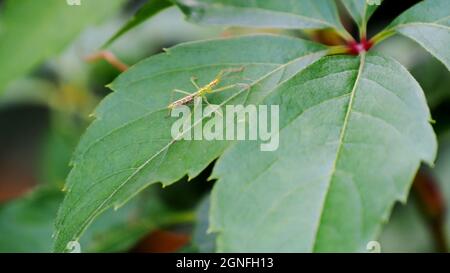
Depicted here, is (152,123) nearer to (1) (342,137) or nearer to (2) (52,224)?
(1) (342,137)

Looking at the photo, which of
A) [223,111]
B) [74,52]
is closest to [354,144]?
[223,111]

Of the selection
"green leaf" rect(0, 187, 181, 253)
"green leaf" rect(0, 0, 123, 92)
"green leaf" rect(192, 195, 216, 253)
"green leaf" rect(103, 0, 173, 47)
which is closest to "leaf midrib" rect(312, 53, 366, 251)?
"green leaf" rect(103, 0, 173, 47)

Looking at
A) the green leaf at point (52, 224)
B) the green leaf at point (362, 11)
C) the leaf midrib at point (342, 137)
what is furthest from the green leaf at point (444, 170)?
the leaf midrib at point (342, 137)

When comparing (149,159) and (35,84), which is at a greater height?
(35,84)

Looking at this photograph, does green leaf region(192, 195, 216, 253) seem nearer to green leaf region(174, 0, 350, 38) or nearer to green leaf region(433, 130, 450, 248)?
green leaf region(174, 0, 350, 38)

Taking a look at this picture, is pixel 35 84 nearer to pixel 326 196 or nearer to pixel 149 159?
pixel 149 159
